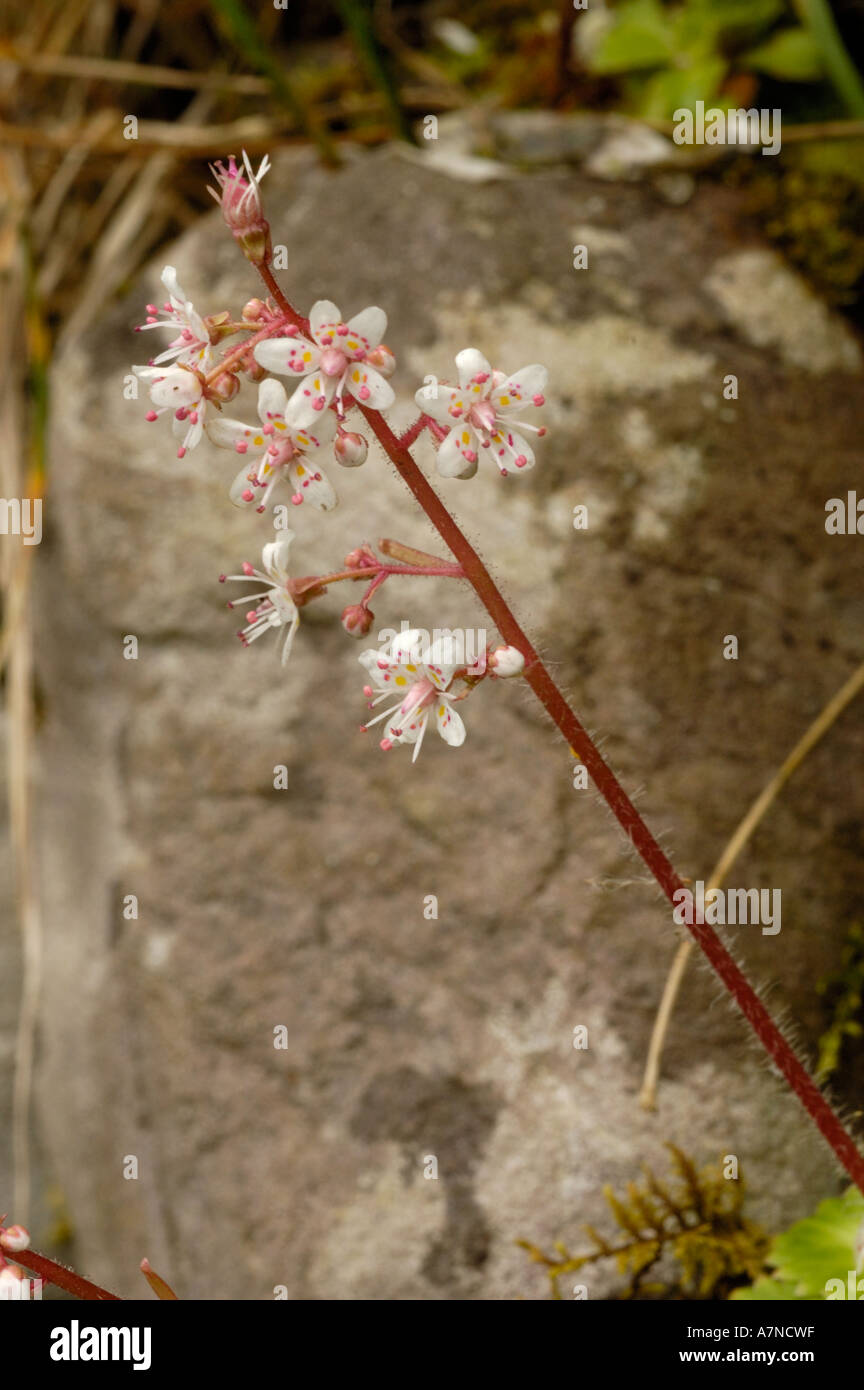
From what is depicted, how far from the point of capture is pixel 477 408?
140 cm

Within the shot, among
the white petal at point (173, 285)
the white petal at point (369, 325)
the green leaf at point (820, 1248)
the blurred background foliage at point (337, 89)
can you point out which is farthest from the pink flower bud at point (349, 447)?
the blurred background foliage at point (337, 89)

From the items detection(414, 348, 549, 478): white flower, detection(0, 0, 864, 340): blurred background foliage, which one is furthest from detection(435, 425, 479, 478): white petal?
detection(0, 0, 864, 340): blurred background foliage

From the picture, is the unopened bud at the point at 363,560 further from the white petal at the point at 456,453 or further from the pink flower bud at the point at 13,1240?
the pink flower bud at the point at 13,1240

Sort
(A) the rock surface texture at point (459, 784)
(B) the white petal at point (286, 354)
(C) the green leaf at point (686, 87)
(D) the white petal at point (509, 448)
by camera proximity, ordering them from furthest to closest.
A: (C) the green leaf at point (686, 87)
(A) the rock surface texture at point (459, 784)
(D) the white petal at point (509, 448)
(B) the white petal at point (286, 354)

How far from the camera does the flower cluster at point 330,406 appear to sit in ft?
4.30

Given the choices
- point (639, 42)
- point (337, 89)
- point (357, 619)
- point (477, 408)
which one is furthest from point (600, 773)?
point (337, 89)

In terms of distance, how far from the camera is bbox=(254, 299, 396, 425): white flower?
1303mm

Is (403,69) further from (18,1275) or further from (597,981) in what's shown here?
(18,1275)

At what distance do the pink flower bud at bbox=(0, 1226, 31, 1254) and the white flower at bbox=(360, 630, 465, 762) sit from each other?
74 cm

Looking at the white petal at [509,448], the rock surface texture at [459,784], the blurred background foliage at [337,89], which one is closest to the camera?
the white petal at [509,448]

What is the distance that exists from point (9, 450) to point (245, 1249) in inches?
95.4

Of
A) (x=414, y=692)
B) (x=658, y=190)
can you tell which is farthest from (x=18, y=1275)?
(x=658, y=190)

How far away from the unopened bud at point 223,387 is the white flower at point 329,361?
73mm

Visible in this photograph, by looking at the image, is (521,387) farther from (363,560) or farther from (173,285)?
(173,285)
